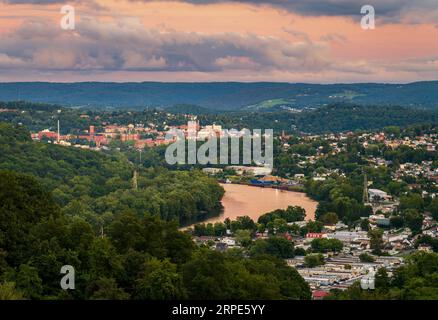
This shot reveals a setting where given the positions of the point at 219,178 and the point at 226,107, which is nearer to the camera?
the point at 219,178

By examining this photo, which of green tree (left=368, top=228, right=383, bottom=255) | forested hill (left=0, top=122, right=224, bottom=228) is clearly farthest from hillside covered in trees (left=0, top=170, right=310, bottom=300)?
forested hill (left=0, top=122, right=224, bottom=228)

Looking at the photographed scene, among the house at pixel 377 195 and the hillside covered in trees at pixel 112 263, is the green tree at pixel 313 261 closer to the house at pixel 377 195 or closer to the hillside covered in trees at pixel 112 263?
the hillside covered in trees at pixel 112 263

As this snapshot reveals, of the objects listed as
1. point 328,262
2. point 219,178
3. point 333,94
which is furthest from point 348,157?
point 333,94

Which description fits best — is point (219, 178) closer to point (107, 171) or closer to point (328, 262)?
Result: point (107, 171)

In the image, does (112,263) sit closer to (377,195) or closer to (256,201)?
(256,201)

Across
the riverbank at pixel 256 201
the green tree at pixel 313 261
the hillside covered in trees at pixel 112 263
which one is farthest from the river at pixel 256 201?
the hillside covered in trees at pixel 112 263
